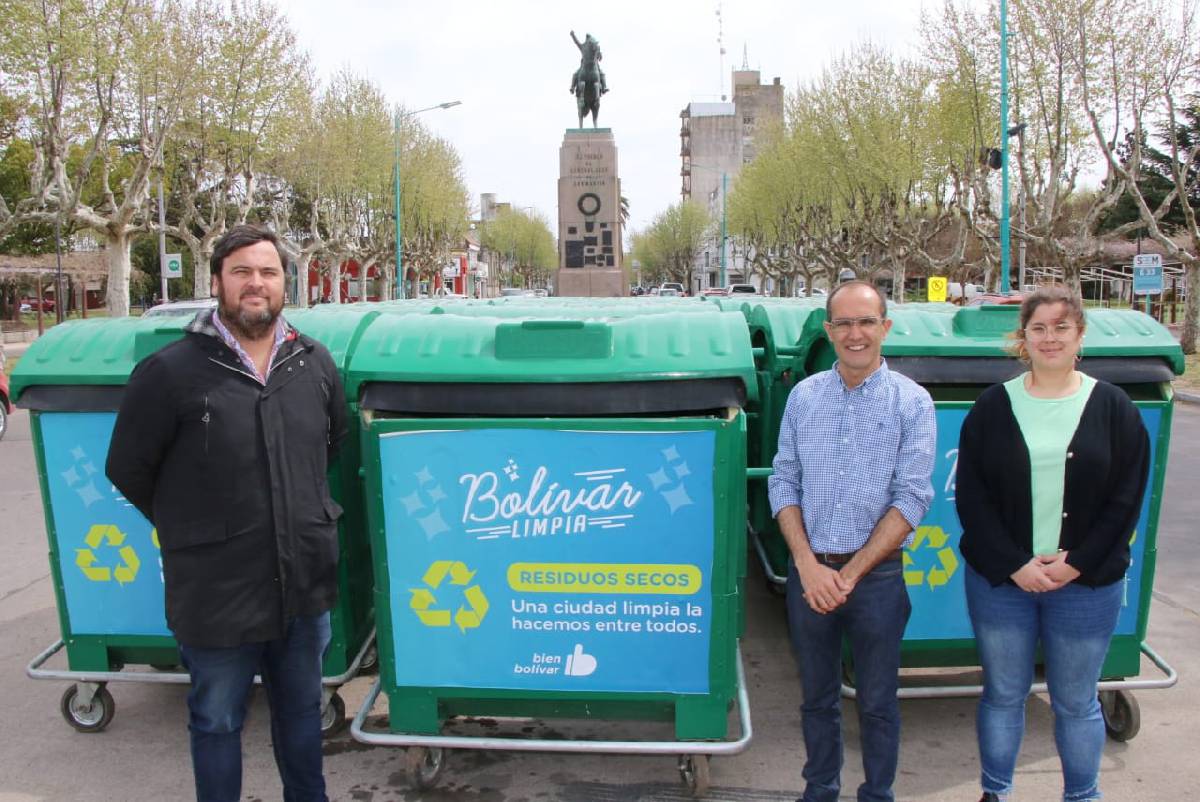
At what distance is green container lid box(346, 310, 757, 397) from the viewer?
10.2 ft

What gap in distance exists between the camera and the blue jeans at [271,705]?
8.83 ft

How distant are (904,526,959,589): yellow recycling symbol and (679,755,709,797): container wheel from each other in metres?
1.05

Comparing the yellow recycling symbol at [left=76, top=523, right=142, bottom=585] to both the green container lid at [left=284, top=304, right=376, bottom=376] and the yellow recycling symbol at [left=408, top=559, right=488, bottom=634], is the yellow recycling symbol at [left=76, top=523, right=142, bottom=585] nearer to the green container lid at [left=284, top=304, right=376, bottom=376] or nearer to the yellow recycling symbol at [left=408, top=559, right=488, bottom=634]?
the green container lid at [left=284, top=304, right=376, bottom=376]

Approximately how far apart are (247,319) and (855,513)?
1.85 metres

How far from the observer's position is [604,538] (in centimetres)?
310

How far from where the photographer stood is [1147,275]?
19500 mm

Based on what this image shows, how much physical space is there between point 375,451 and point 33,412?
1.57 m

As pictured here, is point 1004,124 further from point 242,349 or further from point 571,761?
point 242,349

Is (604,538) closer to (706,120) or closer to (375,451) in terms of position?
(375,451)

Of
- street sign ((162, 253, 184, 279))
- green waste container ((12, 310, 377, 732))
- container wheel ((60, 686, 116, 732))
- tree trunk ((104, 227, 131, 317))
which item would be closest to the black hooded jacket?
green waste container ((12, 310, 377, 732))

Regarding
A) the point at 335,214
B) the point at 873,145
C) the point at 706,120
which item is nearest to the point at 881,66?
the point at 873,145

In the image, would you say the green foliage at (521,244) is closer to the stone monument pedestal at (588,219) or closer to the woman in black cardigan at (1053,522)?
the stone monument pedestal at (588,219)

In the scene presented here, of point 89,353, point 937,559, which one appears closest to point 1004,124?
point 937,559

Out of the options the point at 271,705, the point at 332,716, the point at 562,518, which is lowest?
the point at 332,716
